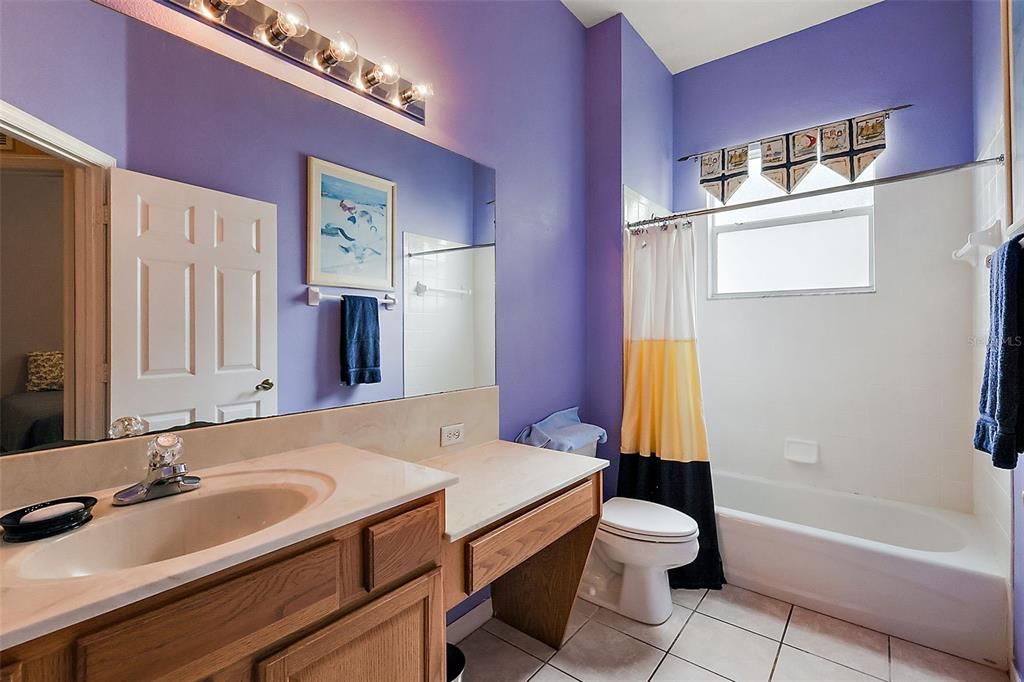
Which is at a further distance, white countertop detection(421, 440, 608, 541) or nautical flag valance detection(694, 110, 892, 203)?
nautical flag valance detection(694, 110, 892, 203)

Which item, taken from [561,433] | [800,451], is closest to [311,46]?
[561,433]

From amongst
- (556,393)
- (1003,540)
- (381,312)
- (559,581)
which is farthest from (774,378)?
(381,312)

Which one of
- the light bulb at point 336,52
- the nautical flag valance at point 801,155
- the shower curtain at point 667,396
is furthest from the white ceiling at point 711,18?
the light bulb at point 336,52

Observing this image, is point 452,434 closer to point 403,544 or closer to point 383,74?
point 403,544

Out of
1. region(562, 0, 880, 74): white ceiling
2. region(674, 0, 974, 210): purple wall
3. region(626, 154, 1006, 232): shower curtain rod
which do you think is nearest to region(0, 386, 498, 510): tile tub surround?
region(626, 154, 1006, 232): shower curtain rod

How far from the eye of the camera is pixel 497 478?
1482 millimetres

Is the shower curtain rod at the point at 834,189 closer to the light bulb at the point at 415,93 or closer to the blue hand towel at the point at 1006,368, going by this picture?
the blue hand towel at the point at 1006,368

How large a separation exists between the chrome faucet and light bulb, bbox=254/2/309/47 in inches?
42.7

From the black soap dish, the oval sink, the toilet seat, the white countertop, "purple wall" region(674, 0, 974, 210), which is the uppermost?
"purple wall" region(674, 0, 974, 210)

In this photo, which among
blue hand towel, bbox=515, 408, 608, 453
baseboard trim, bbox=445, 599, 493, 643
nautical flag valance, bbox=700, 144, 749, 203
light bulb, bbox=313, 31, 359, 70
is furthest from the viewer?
nautical flag valance, bbox=700, 144, 749, 203

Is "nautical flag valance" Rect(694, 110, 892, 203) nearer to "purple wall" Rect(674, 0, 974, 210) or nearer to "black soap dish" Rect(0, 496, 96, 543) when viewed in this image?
"purple wall" Rect(674, 0, 974, 210)

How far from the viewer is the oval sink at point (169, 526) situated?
751mm

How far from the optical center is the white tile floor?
165 cm

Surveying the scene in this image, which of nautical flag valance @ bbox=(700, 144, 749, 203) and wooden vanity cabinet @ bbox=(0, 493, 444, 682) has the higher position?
nautical flag valance @ bbox=(700, 144, 749, 203)
